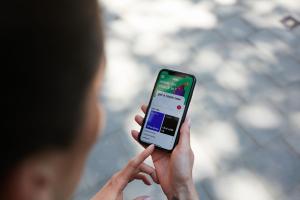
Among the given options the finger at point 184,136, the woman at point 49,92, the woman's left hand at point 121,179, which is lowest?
the woman's left hand at point 121,179

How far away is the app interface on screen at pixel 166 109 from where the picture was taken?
5.53 ft

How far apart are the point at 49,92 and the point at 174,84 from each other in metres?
1.26

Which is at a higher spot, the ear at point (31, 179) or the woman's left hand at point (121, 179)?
the ear at point (31, 179)

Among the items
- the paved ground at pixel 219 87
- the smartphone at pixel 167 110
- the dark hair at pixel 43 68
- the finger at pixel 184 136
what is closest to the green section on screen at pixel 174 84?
the smartphone at pixel 167 110

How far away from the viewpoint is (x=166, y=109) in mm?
1731

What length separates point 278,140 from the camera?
2.31m

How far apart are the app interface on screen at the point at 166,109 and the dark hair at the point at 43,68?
1119 millimetres

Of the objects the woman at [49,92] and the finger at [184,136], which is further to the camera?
the finger at [184,136]

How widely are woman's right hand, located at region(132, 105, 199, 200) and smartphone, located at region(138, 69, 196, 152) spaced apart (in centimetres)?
4

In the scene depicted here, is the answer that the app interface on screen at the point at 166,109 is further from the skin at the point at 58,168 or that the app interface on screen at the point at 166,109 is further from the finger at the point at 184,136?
the skin at the point at 58,168

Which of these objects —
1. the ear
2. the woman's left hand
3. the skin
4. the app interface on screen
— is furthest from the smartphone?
the ear

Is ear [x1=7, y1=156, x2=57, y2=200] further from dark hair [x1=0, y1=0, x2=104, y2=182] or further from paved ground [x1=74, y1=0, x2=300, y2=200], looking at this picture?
paved ground [x1=74, y1=0, x2=300, y2=200]

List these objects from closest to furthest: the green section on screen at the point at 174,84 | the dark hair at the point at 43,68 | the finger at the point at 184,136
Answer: the dark hair at the point at 43,68 < the finger at the point at 184,136 < the green section on screen at the point at 174,84

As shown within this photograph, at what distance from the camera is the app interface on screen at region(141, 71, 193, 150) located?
1686 mm
